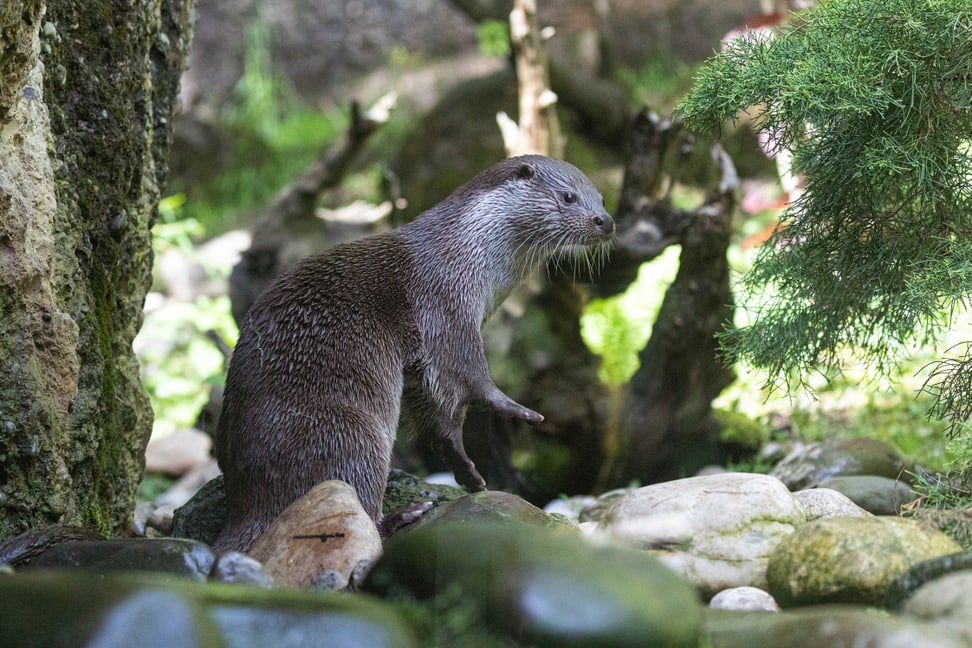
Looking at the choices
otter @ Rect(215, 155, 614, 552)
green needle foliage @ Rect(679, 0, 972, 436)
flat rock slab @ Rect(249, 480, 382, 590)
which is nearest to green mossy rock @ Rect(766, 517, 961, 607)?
green needle foliage @ Rect(679, 0, 972, 436)

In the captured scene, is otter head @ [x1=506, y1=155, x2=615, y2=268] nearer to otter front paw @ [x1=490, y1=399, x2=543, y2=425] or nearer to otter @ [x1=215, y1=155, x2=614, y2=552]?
otter @ [x1=215, y1=155, x2=614, y2=552]

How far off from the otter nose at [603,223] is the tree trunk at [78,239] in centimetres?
174

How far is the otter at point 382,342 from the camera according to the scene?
10.7 ft

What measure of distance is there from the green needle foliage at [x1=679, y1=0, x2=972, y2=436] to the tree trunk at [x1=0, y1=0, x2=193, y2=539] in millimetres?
1983

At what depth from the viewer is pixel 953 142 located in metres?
3.42

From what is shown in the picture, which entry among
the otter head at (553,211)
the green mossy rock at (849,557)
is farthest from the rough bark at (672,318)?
the green mossy rock at (849,557)

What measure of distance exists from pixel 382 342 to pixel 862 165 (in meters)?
1.71

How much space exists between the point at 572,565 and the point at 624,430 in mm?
3661

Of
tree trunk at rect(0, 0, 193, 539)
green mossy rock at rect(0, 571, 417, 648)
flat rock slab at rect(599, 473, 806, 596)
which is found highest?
tree trunk at rect(0, 0, 193, 539)

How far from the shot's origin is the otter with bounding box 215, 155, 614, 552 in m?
3.28

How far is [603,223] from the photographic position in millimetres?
4164

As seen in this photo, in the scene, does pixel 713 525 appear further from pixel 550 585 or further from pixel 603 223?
pixel 603 223

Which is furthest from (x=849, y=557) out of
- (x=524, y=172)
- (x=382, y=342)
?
(x=524, y=172)

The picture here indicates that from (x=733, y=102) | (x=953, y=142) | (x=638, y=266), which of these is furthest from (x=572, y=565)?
(x=638, y=266)
